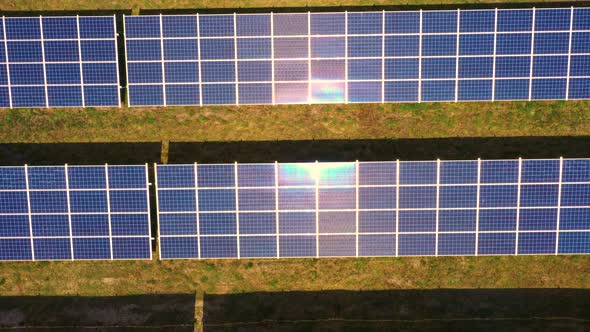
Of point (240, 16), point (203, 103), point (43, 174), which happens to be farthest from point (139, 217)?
point (240, 16)

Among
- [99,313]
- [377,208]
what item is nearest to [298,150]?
[377,208]

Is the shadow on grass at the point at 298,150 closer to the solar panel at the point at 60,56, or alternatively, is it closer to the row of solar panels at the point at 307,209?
the row of solar panels at the point at 307,209

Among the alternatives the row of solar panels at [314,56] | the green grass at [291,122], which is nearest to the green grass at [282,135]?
the green grass at [291,122]

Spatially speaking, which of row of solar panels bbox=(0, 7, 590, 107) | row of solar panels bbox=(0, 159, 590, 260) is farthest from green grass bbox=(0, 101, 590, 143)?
row of solar panels bbox=(0, 159, 590, 260)

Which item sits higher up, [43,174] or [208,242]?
[43,174]

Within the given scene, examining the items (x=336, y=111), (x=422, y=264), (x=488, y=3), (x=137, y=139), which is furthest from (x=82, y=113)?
(x=488, y=3)

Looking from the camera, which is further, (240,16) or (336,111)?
(336,111)

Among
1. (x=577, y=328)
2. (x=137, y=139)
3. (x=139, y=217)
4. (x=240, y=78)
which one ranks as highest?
(x=240, y=78)

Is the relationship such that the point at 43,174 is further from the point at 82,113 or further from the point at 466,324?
the point at 466,324
